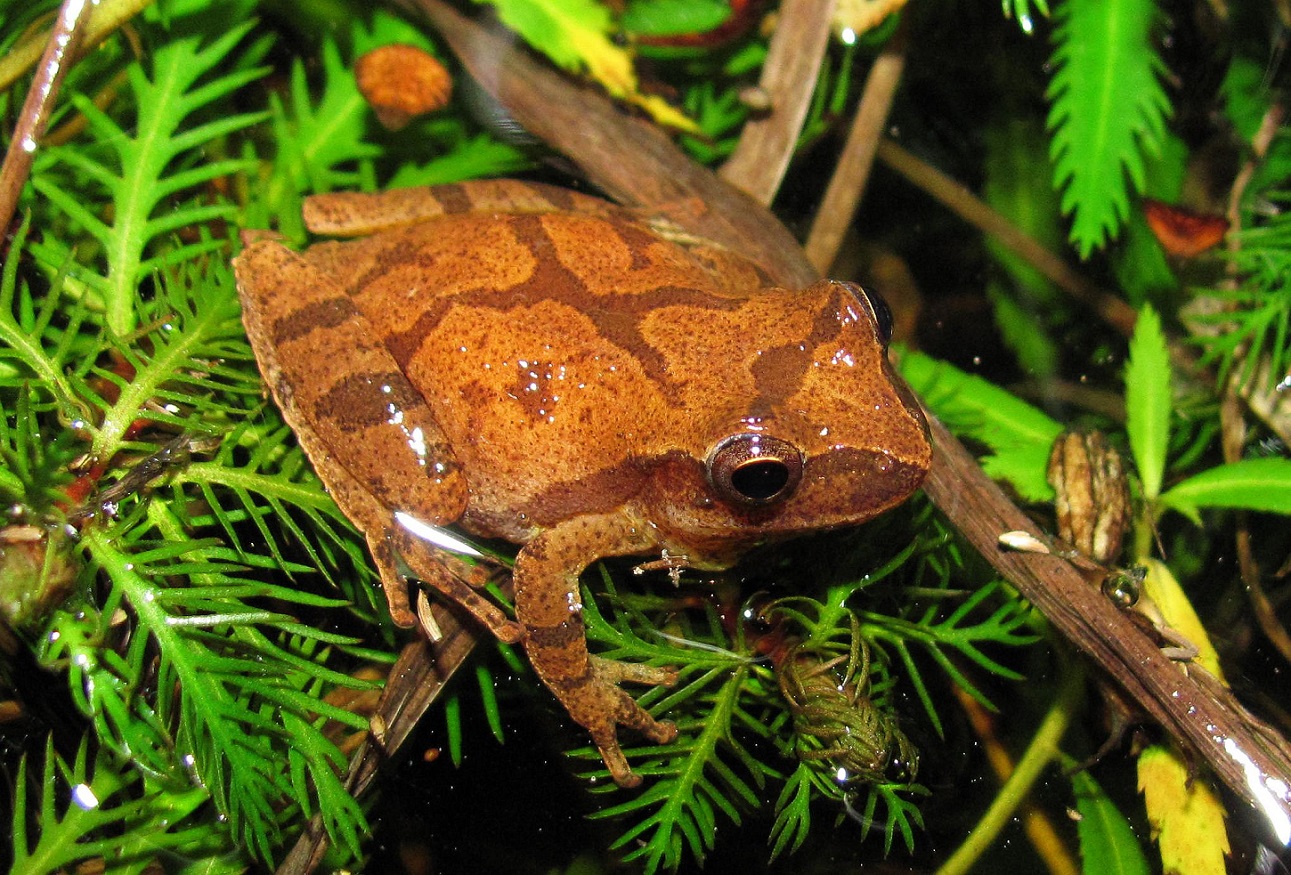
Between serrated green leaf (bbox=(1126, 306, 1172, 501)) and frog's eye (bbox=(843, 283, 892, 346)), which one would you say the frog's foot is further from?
serrated green leaf (bbox=(1126, 306, 1172, 501))

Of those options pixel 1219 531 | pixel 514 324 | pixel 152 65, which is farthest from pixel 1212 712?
pixel 152 65

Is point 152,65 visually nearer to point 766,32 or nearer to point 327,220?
point 327,220

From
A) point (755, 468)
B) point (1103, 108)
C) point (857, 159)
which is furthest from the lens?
point (857, 159)

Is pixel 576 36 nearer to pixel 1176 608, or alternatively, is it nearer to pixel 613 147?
pixel 613 147

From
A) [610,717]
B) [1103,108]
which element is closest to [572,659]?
[610,717]

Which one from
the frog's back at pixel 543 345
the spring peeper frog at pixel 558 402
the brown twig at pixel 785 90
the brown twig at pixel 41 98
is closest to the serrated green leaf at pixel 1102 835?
the spring peeper frog at pixel 558 402

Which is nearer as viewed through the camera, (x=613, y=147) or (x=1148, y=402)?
(x=1148, y=402)

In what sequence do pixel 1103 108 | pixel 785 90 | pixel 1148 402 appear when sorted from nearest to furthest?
pixel 1148 402, pixel 1103 108, pixel 785 90

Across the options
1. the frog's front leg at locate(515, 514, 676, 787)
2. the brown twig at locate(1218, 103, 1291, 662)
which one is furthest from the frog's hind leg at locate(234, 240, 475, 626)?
the brown twig at locate(1218, 103, 1291, 662)
